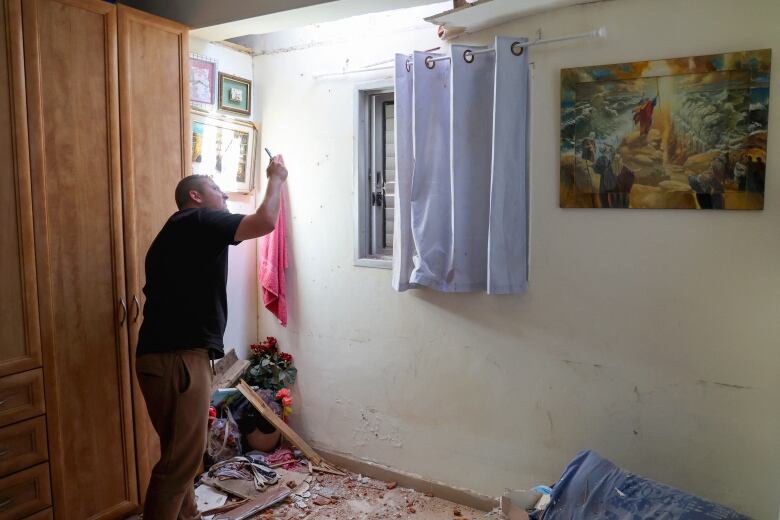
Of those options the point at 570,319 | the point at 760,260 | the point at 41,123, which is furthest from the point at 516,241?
the point at 41,123

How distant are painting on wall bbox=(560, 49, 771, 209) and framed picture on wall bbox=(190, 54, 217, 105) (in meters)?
1.86

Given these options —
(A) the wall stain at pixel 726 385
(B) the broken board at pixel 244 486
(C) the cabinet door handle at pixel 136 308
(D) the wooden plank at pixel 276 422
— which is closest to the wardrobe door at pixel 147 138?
(C) the cabinet door handle at pixel 136 308

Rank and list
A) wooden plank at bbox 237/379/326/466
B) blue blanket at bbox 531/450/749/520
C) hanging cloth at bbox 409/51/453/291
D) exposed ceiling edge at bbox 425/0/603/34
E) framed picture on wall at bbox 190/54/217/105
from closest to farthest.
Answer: blue blanket at bbox 531/450/749/520 → exposed ceiling edge at bbox 425/0/603/34 → hanging cloth at bbox 409/51/453/291 → framed picture on wall at bbox 190/54/217/105 → wooden plank at bbox 237/379/326/466

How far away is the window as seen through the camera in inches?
123

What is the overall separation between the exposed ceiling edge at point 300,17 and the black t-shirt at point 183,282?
109cm

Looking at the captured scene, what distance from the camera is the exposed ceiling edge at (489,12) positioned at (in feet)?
7.77

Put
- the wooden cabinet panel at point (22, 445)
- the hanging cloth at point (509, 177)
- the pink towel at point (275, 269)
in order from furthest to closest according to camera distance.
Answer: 1. the pink towel at point (275, 269)
2. the hanging cloth at point (509, 177)
3. the wooden cabinet panel at point (22, 445)

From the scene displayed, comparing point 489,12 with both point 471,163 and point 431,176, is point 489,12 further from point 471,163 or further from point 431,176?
point 431,176

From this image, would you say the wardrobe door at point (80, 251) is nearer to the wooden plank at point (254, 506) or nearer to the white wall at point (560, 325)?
the wooden plank at point (254, 506)

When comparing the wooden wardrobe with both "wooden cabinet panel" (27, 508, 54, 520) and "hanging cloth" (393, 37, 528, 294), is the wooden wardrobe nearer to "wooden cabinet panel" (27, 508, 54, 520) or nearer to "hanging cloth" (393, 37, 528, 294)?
"wooden cabinet panel" (27, 508, 54, 520)

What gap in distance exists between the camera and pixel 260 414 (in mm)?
3311

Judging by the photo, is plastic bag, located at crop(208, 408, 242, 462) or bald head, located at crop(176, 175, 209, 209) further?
plastic bag, located at crop(208, 408, 242, 462)

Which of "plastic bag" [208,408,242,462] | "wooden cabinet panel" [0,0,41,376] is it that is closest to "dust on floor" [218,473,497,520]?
"plastic bag" [208,408,242,462]

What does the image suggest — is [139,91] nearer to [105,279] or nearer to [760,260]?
[105,279]
